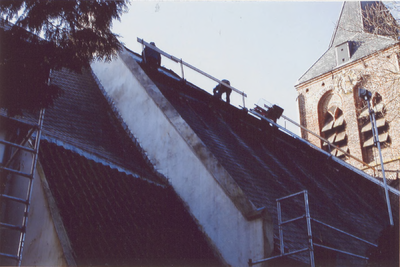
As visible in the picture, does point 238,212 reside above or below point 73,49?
below

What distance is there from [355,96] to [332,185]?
13.0m

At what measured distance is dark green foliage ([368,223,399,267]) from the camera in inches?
367

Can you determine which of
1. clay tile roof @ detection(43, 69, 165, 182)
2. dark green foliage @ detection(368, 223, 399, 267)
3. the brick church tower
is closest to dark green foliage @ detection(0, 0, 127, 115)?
clay tile roof @ detection(43, 69, 165, 182)

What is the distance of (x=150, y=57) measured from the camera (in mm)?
13781

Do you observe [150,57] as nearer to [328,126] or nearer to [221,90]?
[221,90]

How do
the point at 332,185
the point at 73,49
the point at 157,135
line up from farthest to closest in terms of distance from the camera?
the point at 332,185, the point at 157,135, the point at 73,49

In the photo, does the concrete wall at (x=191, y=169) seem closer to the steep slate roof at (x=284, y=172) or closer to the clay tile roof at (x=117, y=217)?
the clay tile roof at (x=117, y=217)

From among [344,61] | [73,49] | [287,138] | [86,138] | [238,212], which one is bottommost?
[238,212]

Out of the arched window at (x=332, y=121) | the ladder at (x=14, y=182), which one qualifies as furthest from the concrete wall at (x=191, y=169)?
the arched window at (x=332, y=121)

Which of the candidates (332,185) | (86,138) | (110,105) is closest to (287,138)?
(332,185)

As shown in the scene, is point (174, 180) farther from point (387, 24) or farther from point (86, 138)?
point (387, 24)

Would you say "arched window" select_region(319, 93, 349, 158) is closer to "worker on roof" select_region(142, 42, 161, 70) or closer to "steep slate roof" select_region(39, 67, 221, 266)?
"worker on roof" select_region(142, 42, 161, 70)

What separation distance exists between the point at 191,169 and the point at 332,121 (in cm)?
1939

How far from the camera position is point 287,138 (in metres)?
16.9
